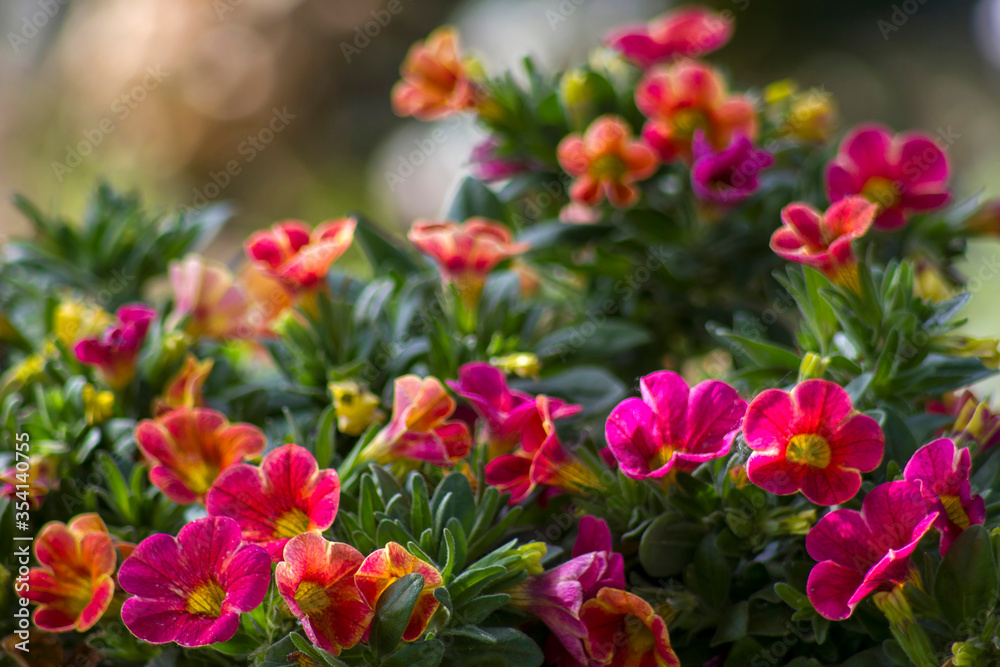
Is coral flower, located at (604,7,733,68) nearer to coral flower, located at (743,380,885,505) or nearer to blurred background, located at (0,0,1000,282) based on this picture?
coral flower, located at (743,380,885,505)

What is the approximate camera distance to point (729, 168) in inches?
36.3

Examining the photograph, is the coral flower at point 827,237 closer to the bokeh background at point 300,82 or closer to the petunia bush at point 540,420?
the petunia bush at point 540,420

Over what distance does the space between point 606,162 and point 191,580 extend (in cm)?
66

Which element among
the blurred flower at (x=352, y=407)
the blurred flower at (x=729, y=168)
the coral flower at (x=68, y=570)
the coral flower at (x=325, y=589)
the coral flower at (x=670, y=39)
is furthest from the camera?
the coral flower at (x=670, y=39)

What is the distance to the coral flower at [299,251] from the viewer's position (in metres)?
0.81

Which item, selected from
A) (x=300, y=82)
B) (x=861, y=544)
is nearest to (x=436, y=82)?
(x=861, y=544)

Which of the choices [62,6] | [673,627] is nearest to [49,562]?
[673,627]

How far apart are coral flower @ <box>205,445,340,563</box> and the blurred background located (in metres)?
3.40

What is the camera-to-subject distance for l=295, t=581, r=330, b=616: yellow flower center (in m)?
0.55

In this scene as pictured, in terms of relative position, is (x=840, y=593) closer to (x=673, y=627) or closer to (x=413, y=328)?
(x=673, y=627)

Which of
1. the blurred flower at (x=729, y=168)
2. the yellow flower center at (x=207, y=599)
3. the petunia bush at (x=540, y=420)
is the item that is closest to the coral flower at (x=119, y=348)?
the petunia bush at (x=540, y=420)

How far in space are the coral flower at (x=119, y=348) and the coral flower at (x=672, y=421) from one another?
0.50 m

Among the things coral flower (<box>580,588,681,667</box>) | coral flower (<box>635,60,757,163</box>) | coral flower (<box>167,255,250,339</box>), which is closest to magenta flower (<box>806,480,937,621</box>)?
coral flower (<box>580,588,681,667</box>)

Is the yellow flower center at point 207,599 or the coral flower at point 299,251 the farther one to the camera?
the coral flower at point 299,251
